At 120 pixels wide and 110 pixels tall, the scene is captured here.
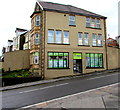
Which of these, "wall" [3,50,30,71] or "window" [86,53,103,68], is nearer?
"window" [86,53,103,68]

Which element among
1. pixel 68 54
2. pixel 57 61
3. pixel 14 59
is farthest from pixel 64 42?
pixel 14 59

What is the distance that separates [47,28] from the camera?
66.7 feet

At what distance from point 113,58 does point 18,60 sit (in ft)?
64.3

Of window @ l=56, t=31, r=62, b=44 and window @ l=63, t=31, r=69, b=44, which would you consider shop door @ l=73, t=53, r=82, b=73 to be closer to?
window @ l=63, t=31, r=69, b=44

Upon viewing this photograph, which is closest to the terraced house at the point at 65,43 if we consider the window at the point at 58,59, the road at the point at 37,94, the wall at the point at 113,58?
the window at the point at 58,59

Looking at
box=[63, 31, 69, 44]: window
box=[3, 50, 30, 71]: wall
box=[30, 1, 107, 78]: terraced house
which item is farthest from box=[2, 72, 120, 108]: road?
box=[3, 50, 30, 71]: wall

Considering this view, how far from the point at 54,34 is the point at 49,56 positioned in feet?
12.6

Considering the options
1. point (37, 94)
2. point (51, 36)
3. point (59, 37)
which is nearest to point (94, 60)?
point (59, 37)

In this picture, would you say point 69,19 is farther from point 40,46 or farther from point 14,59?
point 14,59

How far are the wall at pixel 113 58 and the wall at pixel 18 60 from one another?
16.3 meters

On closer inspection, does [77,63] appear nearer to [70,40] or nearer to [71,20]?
[70,40]

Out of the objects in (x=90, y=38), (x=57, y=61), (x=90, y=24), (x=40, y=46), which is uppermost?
(x=90, y=24)

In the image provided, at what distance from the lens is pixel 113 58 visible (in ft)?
82.6

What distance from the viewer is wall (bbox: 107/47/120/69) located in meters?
24.4
